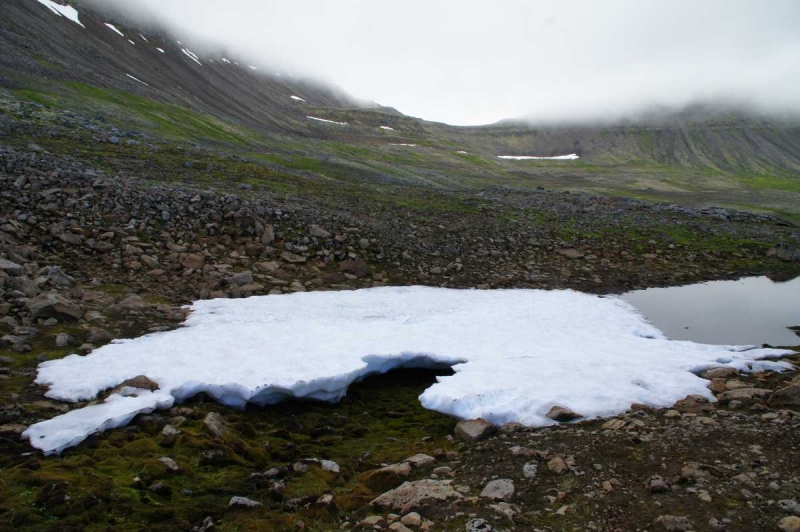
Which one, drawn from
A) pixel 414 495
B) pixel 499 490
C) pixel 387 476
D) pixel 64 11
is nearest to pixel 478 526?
pixel 499 490

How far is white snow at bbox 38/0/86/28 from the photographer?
8849 centimetres

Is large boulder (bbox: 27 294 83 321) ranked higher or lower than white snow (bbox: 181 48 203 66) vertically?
lower

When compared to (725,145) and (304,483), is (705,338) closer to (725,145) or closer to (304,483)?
(304,483)

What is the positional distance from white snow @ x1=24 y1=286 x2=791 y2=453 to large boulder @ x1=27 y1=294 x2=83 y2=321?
1.82 meters

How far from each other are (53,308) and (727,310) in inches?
1022

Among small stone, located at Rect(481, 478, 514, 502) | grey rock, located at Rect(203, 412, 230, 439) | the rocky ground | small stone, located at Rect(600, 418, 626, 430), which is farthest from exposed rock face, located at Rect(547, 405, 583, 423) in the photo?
grey rock, located at Rect(203, 412, 230, 439)

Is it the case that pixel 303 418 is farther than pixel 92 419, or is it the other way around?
pixel 303 418

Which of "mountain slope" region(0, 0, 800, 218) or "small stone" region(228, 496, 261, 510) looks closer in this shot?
"small stone" region(228, 496, 261, 510)

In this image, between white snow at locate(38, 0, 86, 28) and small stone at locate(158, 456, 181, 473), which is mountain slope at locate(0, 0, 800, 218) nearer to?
white snow at locate(38, 0, 86, 28)

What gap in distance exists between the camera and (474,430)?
32.4ft

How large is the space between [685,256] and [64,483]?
31.8 metres

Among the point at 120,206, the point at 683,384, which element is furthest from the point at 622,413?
the point at 120,206

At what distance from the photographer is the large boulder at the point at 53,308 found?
1277 centimetres

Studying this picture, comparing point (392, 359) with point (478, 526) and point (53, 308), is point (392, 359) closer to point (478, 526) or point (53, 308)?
point (478, 526)
